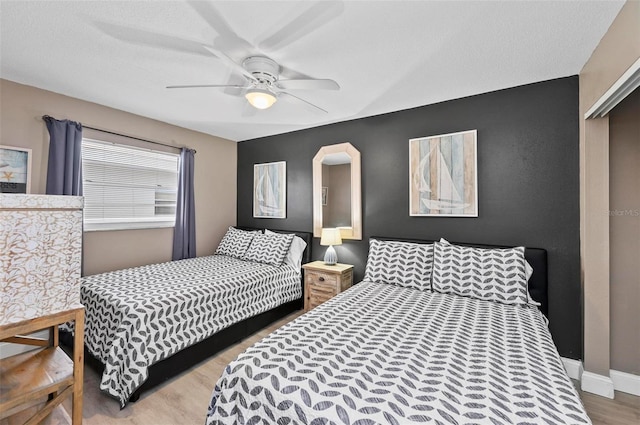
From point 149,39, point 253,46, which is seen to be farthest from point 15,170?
point 253,46

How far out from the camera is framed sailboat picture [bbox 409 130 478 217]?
2.69m

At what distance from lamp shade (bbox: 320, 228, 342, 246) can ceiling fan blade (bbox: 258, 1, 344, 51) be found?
204cm

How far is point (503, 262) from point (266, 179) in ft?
10.5

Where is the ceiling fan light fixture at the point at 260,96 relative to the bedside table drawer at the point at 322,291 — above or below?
above

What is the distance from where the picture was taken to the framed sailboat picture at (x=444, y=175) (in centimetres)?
269

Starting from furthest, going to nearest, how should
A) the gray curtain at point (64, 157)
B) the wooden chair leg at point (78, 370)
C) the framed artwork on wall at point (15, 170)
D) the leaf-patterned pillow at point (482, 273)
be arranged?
the gray curtain at point (64, 157) < the framed artwork on wall at point (15, 170) < the leaf-patterned pillow at point (482, 273) < the wooden chair leg at point (78, 370)

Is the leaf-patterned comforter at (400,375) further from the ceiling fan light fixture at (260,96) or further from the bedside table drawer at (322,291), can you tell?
the ceiling fan light fixture at (260,96)

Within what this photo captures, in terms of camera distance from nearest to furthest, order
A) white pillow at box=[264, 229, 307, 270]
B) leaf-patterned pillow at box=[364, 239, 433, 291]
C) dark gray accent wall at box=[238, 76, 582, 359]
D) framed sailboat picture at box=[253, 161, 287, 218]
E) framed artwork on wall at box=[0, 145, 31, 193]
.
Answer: dark gray accent wall at box=[238, 76, 582, 359] < framed artwork on wall at box=[0, 145, 31, 193] < leaf-patterned pillow at box=[364, 239, 433, 291] < white pillow at box=[264, 229, 307, 270] < framed sailboat picture at box=[253, 161, 287, 218]

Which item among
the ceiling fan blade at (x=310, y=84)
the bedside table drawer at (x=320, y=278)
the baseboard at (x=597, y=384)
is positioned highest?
the ceiling fan blade at (x=310, y=84)

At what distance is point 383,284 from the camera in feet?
8.68

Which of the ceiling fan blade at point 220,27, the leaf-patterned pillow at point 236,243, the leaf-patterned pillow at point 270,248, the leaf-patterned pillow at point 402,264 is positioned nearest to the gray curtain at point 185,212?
the leaf-patterned pillow at point 236,243

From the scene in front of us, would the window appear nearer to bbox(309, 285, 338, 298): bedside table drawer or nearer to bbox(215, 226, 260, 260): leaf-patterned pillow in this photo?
bbox(215, 226, 260, 260): leaf-patterned pillow

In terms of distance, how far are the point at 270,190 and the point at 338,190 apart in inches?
44.9

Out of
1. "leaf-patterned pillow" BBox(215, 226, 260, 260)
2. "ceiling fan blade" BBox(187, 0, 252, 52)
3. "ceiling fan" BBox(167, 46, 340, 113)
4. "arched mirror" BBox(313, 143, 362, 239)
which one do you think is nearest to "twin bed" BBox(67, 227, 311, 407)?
"leaf-patterned pillow" BBox(215, 226, 260, 260)
